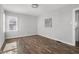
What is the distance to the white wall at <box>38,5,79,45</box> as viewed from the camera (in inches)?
112

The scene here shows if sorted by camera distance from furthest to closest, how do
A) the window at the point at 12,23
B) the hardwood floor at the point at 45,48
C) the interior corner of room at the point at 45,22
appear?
the window at the point at 12,23 → the interior corner of room at the point at 45,22 → the hardwood floor at the point at 45,48

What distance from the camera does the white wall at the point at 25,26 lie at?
3950mm

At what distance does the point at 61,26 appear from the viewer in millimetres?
3326

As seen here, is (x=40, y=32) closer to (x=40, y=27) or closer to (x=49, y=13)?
(x=40, y=27)

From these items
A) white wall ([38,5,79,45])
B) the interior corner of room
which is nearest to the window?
the interior corner of room

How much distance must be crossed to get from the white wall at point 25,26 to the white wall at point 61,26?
1.08 feet

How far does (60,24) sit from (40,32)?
115cm

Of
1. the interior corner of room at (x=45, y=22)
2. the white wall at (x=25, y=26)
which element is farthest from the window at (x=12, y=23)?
the white wall at (x=25, y=26)

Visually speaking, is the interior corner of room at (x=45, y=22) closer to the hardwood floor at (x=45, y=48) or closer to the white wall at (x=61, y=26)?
the white wall at (x=61, y=26)

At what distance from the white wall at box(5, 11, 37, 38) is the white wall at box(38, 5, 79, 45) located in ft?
1.08

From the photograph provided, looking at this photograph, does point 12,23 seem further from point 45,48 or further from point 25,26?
point 45,48

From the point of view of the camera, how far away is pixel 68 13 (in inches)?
115

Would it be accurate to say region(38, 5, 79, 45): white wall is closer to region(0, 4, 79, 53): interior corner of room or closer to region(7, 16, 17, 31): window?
region(0, 4, 79, 53): interior corner of room
